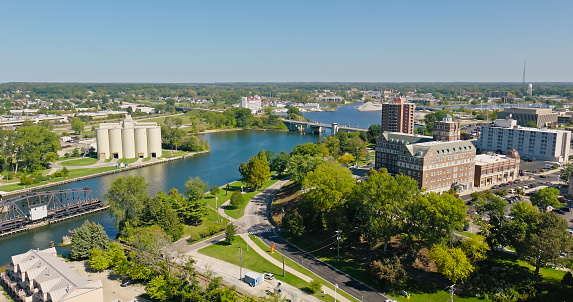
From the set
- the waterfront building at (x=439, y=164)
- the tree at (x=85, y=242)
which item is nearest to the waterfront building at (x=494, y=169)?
the waterfront building at (x=439, y=164)

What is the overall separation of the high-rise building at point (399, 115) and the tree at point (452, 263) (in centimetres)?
5409

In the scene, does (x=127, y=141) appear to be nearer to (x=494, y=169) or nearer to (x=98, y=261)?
(x=98, y=261)

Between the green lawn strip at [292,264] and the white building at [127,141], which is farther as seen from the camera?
the white building at [127,141]

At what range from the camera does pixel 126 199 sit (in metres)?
32.4

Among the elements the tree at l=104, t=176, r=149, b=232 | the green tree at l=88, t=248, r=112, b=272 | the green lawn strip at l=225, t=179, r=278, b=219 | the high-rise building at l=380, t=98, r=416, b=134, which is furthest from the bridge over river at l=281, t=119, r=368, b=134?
the green tree at l=88, t=248, r=112, b=272

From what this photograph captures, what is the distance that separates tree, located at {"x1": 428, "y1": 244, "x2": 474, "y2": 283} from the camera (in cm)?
2334

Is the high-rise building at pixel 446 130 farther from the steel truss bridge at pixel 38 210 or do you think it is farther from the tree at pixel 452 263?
the steel truss bridge at pixel 38 210

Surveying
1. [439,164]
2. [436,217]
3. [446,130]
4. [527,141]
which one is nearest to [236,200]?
[436,217]

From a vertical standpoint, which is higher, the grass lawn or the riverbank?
the grass lawn

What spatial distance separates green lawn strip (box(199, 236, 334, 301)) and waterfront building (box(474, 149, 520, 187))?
90.2 ft

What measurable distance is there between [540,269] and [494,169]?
2214 centimetres

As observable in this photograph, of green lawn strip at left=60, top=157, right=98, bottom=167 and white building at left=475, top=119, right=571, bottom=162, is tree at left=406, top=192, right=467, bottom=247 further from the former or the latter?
green lawn strip at left=60, top=157, right=98, bottom=167

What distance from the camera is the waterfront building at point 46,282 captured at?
844 inches

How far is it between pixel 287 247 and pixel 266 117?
88.0 meters
